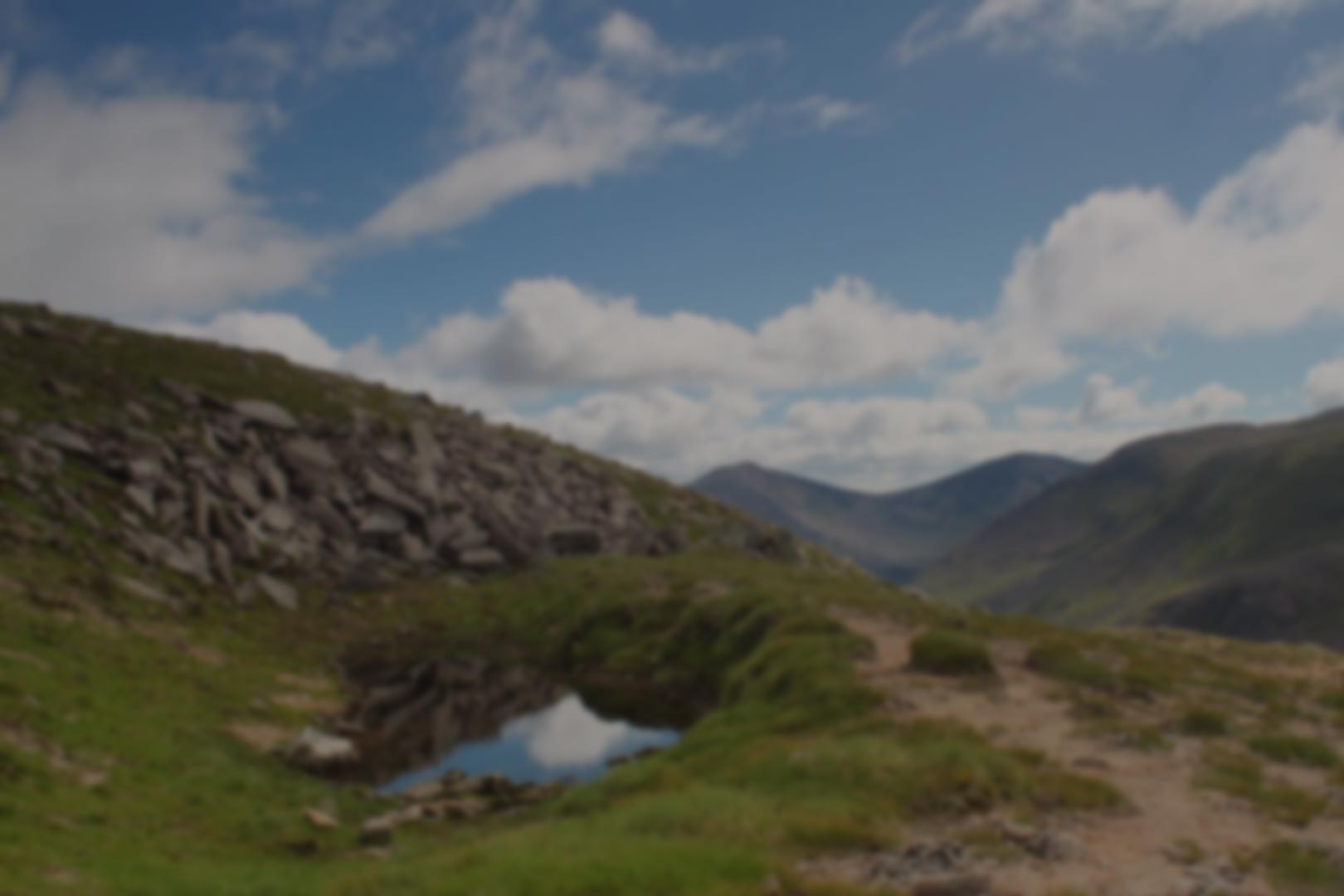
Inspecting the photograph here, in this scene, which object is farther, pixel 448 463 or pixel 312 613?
pixel 448 463

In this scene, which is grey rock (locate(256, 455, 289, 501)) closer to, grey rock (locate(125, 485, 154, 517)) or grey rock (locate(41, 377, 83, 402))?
grey rock (locate(125, 485, 154, 517))

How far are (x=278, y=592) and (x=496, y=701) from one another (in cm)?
1589

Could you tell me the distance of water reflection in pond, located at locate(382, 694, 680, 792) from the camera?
104 ft

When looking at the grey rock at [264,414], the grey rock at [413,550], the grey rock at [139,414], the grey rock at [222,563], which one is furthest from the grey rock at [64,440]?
the grey rock at [413,550]

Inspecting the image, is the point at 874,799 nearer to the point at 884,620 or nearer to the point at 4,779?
the point at 4,779

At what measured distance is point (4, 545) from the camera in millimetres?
37562

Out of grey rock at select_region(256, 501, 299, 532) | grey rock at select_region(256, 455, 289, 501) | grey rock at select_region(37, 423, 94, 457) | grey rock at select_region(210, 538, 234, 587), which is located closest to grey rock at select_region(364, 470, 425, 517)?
grey rock at select_region(256, 455, 289, 501)

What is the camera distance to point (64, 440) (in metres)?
48.6

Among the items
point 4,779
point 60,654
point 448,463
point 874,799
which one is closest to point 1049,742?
point 874,799

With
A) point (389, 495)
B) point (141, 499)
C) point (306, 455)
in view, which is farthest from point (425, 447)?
point (141, 499)

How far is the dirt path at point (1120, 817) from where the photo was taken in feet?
47.1

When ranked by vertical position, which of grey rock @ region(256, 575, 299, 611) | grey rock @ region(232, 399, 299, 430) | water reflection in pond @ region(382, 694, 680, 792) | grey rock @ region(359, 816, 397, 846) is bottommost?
water reflection in pond @ region(382, 694, 680, 792)

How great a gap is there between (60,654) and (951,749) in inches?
1136

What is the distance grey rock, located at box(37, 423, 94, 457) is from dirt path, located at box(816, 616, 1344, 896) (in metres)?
45.2
